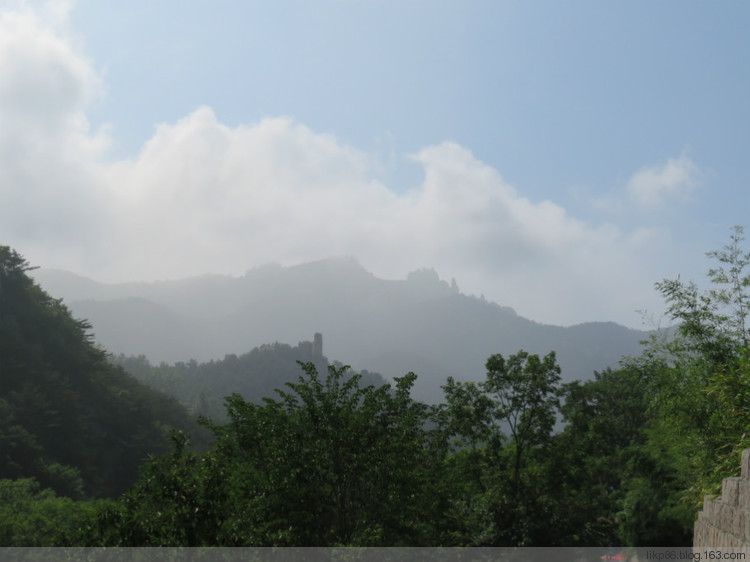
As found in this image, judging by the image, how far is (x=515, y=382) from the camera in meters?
21.5

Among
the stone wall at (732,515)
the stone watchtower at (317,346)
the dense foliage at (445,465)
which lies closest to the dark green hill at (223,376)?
the stone watchtower at (317,346)

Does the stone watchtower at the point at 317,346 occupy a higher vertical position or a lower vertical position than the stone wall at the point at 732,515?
higher

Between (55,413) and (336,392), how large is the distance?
60281mm

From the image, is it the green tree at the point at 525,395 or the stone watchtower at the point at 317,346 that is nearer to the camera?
the green tree at the point at 525,395

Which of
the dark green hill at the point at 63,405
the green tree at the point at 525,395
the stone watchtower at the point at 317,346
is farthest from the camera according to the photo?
the stone watchtower at the point at 317,346

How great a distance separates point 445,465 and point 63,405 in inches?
2320

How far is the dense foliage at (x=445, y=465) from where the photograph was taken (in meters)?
8.86

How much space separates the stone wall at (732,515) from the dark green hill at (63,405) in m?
57.4

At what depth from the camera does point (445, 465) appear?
1905cm

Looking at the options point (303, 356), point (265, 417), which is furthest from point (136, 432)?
point (303, 356)

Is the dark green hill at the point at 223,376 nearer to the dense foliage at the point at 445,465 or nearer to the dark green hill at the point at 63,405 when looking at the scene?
the dark green hill at the point at 63,405

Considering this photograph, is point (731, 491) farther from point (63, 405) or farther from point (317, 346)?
point (317, 346)

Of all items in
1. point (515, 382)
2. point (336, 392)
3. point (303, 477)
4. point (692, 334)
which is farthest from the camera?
point (515, 382)

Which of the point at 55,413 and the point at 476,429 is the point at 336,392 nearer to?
the point at 476,429
